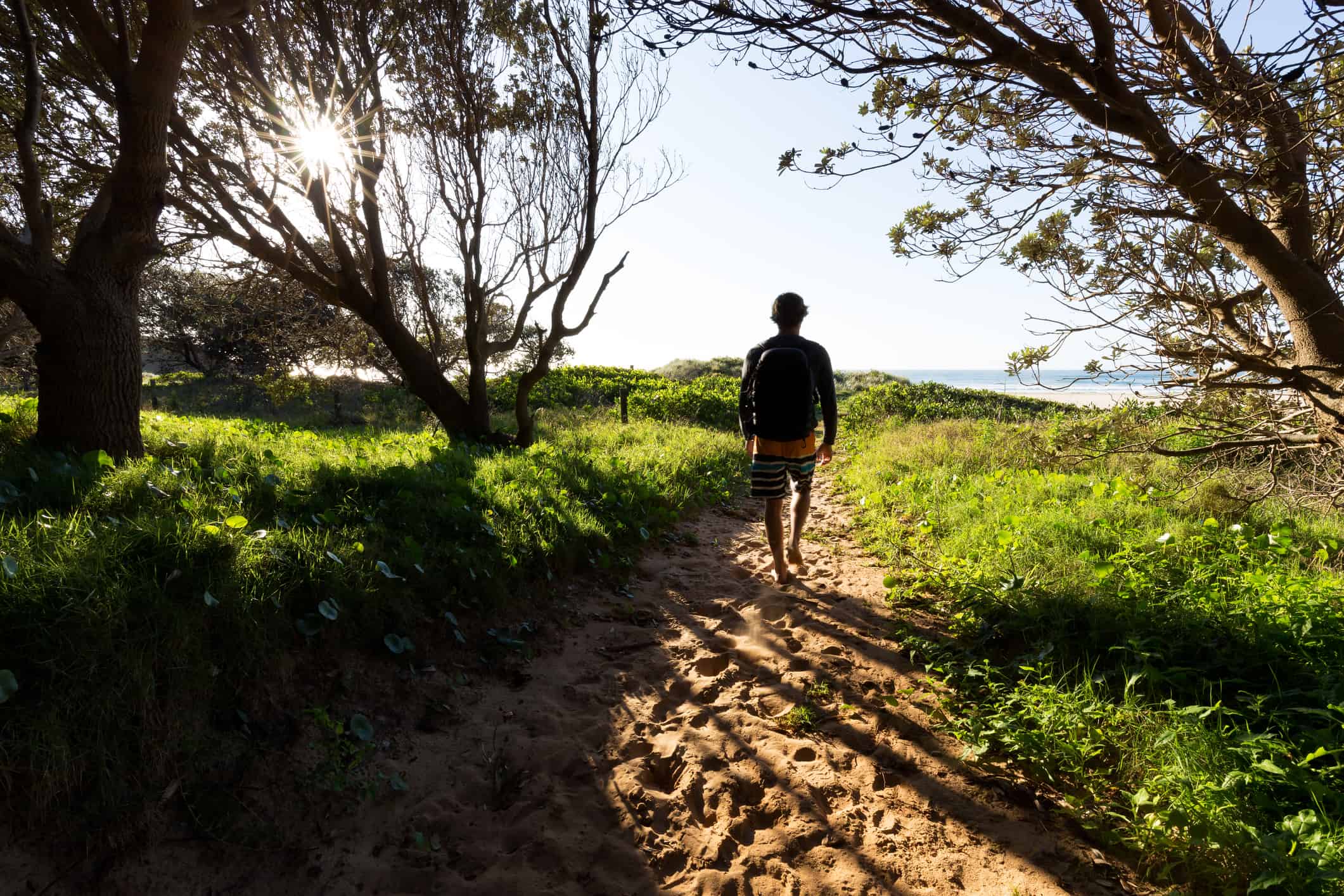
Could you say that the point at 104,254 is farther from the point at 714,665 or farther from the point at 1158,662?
the point at 1158,662

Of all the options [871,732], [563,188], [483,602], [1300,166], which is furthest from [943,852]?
[563,188]

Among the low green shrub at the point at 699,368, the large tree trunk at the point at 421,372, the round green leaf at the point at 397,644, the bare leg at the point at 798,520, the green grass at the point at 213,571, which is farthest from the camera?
the low green shrub at the point at 699,368

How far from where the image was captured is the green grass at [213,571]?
6.95ft

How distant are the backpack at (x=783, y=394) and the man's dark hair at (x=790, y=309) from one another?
0.88ft

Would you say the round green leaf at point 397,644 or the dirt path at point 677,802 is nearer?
the dirt path at point 677,802

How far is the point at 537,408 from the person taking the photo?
53.9 ft

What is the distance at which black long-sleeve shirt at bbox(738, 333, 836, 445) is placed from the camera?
15.6 feet

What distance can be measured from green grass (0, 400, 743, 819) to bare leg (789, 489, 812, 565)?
4.83 feet

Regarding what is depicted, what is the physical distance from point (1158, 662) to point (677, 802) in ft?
8.56

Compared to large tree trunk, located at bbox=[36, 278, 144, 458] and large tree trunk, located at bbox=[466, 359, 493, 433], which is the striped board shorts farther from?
large tree trunk, located at bbox=[466, 359, 493, 433]

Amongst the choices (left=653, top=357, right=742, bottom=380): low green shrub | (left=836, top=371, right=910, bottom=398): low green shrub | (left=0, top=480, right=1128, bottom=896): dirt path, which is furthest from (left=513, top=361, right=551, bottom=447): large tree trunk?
(left=653, top=357, right=742, bottom=380): low green shrub

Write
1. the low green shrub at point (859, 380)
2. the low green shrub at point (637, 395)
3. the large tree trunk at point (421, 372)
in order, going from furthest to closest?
the low green shrub at point (859, 380) < the low green shrub at point (637, 395) < the large tree trunk at point (421, 372)

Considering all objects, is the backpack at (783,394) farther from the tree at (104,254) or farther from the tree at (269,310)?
the tree at (269,310)

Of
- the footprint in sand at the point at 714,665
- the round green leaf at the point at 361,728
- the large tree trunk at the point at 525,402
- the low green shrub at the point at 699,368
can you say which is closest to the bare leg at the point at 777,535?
the footprint in sand at the point at 714,665
